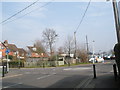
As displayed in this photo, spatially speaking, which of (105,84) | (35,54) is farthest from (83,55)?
(105,84)

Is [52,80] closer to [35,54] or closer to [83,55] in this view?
[83,55]

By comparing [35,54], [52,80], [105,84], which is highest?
[35,54]

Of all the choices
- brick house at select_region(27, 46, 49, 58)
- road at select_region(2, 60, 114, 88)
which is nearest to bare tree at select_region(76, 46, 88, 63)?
brick house at select_region(27, 46, 49, 58)

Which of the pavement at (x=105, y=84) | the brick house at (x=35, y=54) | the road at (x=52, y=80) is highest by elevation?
the brick house at (x=35, y=54)

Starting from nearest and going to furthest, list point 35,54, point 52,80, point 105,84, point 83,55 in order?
point 105,84
point 52,80
point 83,55
point 35,54

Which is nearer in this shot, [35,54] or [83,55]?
[83,55]

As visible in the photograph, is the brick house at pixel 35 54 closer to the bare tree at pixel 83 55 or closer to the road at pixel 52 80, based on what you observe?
the bare tree at pixel 83 55

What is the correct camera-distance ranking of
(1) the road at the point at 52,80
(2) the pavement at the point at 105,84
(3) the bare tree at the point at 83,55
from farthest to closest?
(3) the bare tree at the point at 83,55, (1) the road at the point at 52,80, (2) the pavement at the point at 105,84

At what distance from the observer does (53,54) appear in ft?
178

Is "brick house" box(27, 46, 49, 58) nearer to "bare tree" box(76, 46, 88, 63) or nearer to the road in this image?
"bare tree" box(76, 46, 88, 63)

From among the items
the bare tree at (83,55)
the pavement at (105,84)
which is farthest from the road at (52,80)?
the bare tree at (83,55)

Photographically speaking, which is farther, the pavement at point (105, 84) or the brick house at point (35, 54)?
the brick house at point (35, 54)

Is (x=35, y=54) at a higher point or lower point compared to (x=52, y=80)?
higher

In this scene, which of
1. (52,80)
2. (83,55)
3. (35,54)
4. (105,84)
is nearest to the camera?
(105,84)
